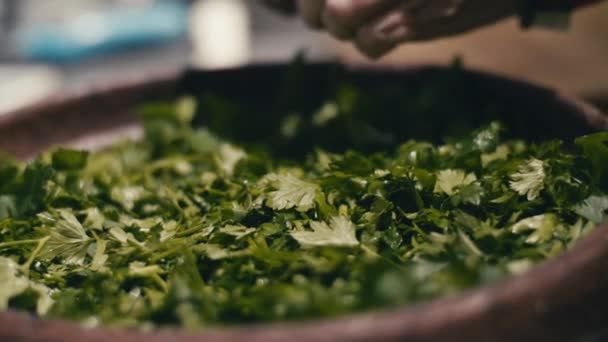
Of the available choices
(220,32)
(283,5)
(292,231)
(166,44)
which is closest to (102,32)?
(166,44)

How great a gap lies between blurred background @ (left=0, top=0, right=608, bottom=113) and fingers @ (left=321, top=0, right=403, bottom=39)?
74cm

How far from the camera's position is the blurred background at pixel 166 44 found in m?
1.79

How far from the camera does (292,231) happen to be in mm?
863

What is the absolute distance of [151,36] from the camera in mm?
3016

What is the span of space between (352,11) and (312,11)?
0.09 m

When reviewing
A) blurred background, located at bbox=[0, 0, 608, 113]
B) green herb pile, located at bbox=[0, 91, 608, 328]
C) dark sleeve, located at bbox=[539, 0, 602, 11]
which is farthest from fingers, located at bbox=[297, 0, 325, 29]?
blurred background, located at bbox=[0, 0, 608, 113]

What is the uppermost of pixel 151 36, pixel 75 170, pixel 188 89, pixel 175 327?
pixel 151 36

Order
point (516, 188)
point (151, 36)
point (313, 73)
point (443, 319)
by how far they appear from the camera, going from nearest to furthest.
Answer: point (443, 319)
point (516, 188)
point (313, 73)
point (151, 36)

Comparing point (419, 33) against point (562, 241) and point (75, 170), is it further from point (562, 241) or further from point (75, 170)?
point (75, 170)

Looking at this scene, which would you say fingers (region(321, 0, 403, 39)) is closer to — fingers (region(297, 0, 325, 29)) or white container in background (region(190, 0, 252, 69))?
fingers (region(297, 0, 325, 29))

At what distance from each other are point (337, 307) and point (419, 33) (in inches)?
26.5

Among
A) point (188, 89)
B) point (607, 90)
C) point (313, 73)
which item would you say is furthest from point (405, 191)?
point (607, 90)

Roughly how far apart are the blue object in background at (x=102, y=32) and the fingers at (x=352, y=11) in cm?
198

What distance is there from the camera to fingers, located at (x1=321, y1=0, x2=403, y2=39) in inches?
44.4
